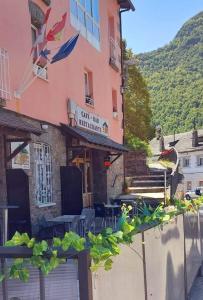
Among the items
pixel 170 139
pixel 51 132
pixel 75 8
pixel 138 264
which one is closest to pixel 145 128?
pixel 75 8

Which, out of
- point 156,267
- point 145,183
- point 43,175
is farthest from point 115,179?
point 156,267

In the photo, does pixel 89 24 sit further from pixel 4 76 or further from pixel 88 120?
pixel 4 76

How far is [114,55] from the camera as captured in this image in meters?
18.8

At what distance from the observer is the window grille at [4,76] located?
8.97 m

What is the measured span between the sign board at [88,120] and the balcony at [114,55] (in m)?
2.71

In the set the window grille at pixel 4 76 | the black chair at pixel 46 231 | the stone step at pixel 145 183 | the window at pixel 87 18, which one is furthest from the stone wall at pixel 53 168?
the stone step at pixel 145 183

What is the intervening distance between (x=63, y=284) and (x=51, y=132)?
9685mm

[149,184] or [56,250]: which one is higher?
[56,250]

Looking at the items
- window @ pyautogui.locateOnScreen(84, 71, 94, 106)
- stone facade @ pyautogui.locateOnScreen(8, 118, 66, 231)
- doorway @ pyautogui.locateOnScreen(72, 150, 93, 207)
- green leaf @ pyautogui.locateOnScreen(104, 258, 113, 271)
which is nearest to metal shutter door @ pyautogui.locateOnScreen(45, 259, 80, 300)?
green leaf @ pyautogui.locateOnScreen(104, 258, 113, 271)

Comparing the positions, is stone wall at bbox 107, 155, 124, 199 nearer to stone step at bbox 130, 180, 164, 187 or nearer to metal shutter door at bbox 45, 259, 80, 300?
stone step at bbox 130, 180, 164, 187

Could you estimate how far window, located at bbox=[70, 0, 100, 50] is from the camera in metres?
14.3

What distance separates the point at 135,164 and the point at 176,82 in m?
75.0

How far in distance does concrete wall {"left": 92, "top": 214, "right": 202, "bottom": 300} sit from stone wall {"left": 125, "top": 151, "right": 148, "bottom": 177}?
49.1ft

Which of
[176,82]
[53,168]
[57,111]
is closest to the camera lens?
[53,168]
